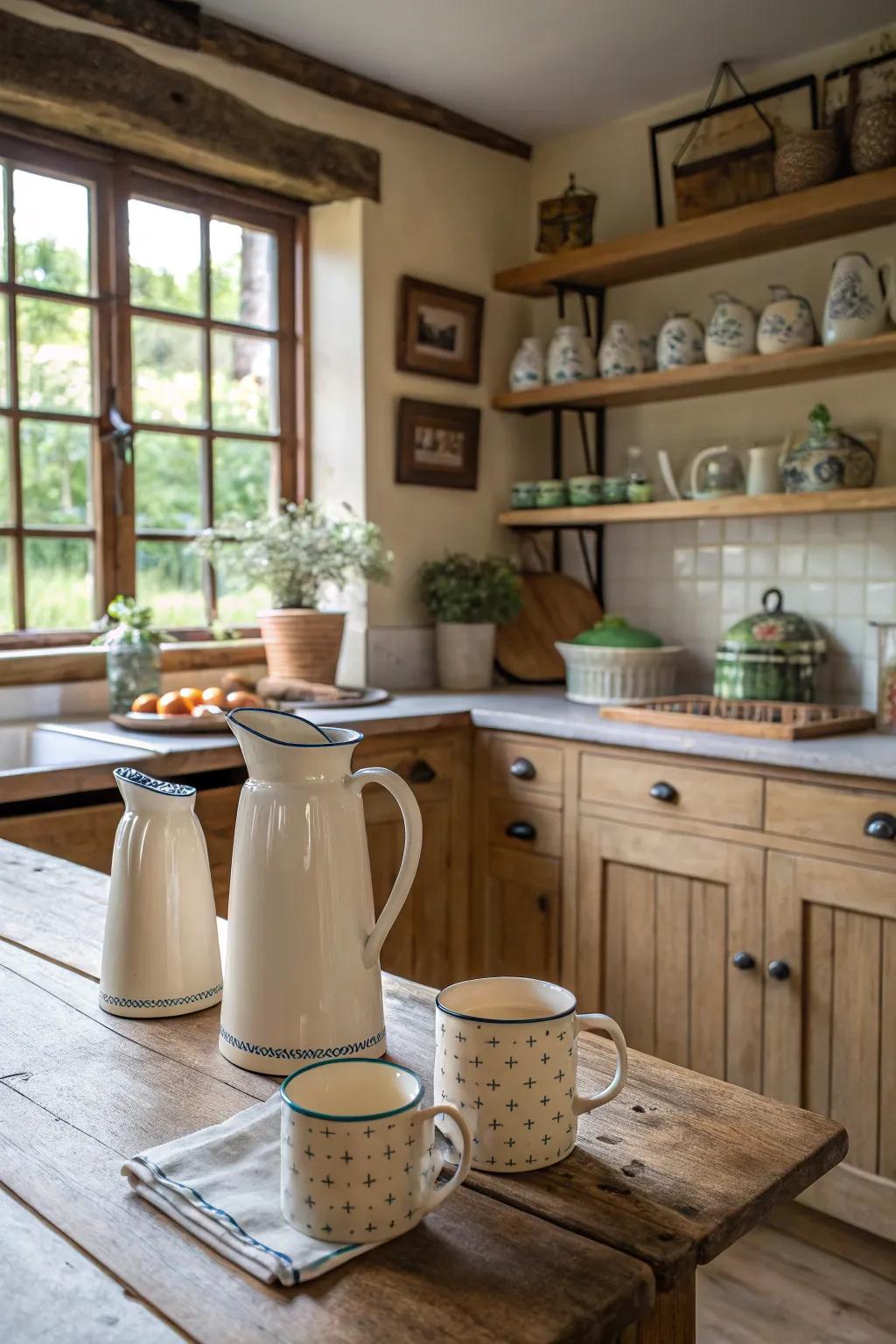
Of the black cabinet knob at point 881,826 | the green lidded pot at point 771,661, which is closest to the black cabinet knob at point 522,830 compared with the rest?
the green lidded pot at point 771,661

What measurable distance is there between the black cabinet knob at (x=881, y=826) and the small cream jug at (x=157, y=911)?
143cm

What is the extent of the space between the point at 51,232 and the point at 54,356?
291mm

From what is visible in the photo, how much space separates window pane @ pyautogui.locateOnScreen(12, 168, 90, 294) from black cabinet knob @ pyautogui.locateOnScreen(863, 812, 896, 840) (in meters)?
2.20

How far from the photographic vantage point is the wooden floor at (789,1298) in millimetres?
1921

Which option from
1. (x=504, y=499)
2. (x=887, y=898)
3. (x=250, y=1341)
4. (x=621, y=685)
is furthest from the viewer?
(x=504, y=499)

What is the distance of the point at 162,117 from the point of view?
2750mm

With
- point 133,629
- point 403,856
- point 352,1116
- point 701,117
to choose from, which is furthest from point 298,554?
point 352,1116

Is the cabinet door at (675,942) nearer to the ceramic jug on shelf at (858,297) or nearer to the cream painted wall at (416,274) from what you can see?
the cream painted wall at (416,274)

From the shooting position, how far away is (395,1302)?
23.5 inches

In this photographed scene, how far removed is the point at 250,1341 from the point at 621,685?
2.42m

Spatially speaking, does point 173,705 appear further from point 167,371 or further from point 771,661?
point 771,661

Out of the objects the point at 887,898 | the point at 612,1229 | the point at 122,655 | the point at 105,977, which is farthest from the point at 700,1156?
the point at 122,655

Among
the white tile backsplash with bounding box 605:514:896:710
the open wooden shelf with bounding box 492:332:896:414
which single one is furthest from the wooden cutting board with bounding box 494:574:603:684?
the open wooden shelf with bounding box 492:332:896:414

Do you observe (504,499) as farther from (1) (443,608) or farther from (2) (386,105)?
(2) (386,105)
